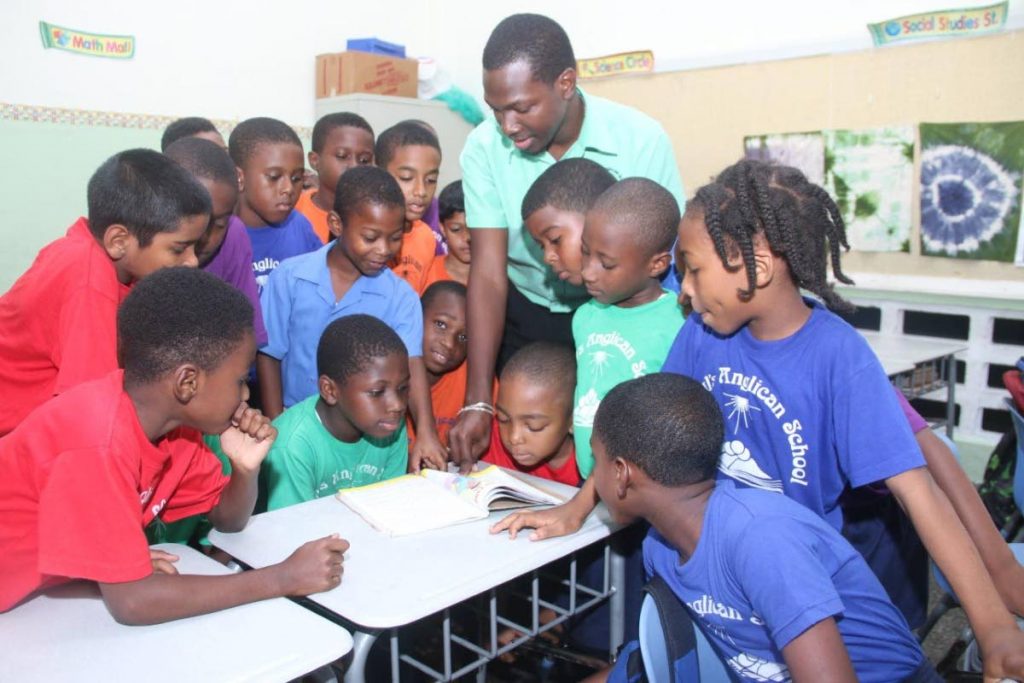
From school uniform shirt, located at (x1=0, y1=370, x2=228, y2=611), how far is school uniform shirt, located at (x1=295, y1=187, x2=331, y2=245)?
70.0 inches

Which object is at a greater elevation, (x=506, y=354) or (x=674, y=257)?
(x=674, y=257)

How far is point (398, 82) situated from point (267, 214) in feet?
9.19

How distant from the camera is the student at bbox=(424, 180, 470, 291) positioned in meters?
2.91

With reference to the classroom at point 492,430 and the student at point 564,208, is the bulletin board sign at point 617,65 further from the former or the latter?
the student at point 564,208

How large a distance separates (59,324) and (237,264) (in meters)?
0.68

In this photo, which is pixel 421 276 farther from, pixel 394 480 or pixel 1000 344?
pixel 1000 344

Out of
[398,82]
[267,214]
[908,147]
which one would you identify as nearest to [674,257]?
[267,214]

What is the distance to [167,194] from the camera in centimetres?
180

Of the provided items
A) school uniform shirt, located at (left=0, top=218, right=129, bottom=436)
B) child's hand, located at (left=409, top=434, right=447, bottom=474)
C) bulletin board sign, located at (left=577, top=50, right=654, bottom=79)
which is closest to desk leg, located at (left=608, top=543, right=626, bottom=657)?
child's hand, located at (left=409, top=434, right=447, bottom=474)

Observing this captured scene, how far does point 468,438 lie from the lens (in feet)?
6.54

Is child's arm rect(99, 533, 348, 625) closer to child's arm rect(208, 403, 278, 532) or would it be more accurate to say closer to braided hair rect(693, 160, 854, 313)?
child's arm rect(208, 403, 278, 532)

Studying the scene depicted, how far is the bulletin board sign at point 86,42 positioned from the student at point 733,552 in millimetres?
3971

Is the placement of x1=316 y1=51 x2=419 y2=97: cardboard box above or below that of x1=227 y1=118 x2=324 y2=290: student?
above

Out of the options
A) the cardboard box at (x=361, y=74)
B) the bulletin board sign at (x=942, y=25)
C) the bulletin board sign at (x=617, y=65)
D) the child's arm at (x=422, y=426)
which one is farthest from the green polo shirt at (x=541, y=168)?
the cardboard box at (x=361, y=74)
